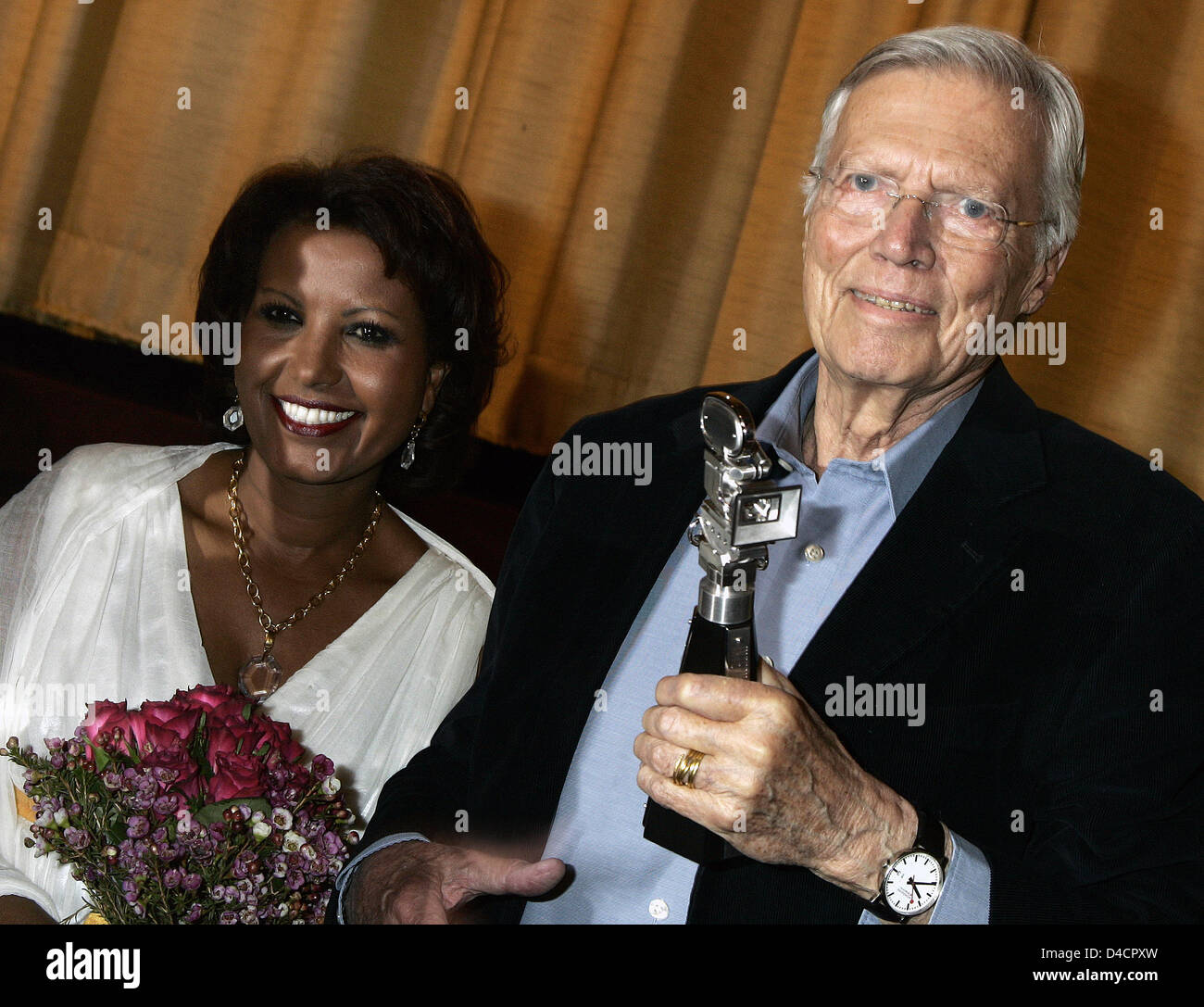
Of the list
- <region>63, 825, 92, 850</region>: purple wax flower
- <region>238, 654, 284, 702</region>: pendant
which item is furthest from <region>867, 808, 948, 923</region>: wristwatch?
<region>238, 654, 284, 702</region>: pendant

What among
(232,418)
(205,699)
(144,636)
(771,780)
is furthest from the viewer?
(232,418)

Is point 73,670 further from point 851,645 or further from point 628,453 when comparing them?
point 851,645

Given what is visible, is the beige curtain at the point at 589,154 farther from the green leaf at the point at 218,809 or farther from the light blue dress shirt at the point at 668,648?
the green leaf at the point at 218,809

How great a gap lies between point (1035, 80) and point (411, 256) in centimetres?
104

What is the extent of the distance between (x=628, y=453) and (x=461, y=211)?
0.76 meters

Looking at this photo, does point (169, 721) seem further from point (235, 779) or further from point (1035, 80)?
point (1035, 80)

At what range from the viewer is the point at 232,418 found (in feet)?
7.66

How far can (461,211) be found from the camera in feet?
7.21

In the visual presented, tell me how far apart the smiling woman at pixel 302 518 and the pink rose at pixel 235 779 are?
0.58 m

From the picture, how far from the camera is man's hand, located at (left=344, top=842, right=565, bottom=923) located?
1.19m

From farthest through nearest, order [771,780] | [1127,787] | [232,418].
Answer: [232,418], [1127,787], [771,780]

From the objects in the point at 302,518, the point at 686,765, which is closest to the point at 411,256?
the point at 302,518

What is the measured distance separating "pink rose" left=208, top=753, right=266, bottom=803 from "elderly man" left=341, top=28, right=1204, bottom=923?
0.16 metres
